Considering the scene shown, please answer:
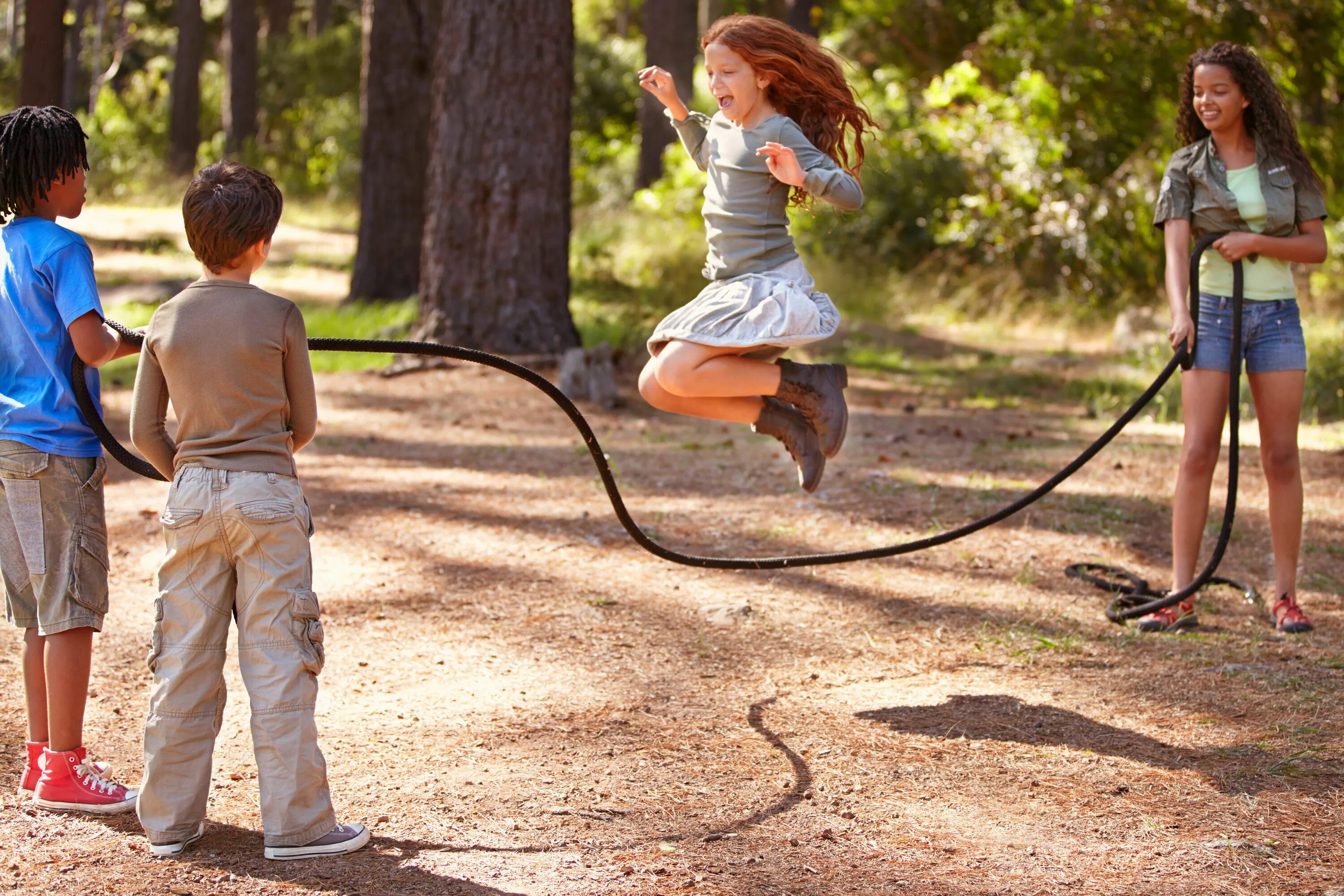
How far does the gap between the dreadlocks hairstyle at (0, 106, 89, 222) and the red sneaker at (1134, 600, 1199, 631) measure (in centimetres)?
417

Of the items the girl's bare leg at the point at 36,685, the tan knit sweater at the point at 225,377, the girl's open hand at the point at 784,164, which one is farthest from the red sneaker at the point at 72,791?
the girl's open hand at the point at 784,164

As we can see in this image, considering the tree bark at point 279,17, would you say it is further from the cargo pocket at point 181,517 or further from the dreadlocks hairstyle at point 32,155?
the cargo pocket at point 181,517

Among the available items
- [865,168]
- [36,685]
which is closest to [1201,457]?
[36,685]

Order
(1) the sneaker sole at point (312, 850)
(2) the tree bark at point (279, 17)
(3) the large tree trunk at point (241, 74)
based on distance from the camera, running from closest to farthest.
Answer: (1) the sneaker sole at point (312, 850)
(3) the large tree trunk at point (241, 74)
(2) the tree bark at point (279, 17)

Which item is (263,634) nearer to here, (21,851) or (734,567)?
(21,851)

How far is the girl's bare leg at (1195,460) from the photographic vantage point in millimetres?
5113

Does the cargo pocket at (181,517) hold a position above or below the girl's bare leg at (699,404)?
below

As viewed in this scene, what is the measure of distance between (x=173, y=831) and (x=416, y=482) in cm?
425

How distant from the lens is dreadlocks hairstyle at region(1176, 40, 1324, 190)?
16.4 ft

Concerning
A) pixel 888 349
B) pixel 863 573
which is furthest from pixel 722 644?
pixel 888 349

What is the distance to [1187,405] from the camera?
17.1ft

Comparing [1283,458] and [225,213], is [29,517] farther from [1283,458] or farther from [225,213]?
[1283,458]

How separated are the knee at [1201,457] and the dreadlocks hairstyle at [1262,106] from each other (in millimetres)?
1062

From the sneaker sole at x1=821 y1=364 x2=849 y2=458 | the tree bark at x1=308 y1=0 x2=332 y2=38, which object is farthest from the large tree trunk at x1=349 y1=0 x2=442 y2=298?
the tree bark at x1=308 y1=0 x2=332 y2=38
